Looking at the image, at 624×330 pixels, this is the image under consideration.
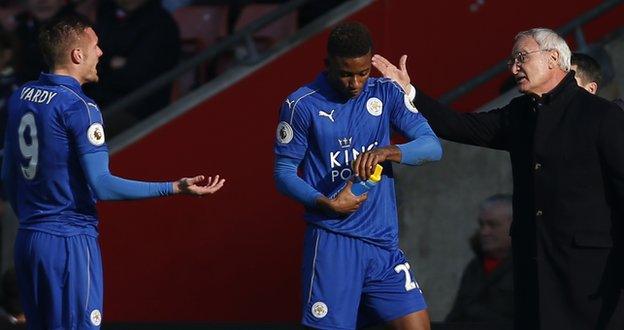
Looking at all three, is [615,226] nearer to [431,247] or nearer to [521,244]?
[521,244]

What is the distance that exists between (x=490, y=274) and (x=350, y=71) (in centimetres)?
274

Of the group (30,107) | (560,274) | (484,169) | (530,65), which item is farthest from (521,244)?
(484,169)

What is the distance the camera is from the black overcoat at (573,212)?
7770mm

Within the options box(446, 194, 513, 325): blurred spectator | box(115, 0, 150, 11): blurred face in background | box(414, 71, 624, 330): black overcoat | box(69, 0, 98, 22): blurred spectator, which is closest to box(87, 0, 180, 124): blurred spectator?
box(115, 0, 150, 11): blurred face in background

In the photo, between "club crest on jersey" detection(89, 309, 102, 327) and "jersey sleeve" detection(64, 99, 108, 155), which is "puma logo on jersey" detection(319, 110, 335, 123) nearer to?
"jersey sleeve" detection(64, 99, 108, 155)

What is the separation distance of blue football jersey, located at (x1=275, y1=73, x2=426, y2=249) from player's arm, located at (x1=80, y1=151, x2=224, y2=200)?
536 millimetres

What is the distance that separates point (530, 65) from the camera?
7883mm

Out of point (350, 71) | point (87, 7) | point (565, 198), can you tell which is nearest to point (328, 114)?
point (350, 71)

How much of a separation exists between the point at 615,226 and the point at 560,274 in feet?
1.11

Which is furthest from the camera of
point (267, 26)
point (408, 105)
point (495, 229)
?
point (267, 26)

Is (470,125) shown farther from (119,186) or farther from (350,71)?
(119,186)

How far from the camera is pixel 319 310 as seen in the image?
26.2 feet

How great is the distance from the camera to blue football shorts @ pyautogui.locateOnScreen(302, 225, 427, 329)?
7.97m

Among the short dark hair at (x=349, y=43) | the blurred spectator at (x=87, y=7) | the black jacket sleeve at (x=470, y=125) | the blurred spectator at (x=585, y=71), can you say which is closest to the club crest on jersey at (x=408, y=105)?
the black jacket sleeve at (x=470, y=125)
